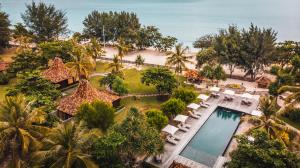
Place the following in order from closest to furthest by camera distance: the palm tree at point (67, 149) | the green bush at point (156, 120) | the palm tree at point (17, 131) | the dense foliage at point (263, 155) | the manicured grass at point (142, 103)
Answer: the dense foliage at point (263, 155), the palm tree at point (67, 149), the palm tree at point (17, 131), the green bush at point (156, 120), the manicured grass at point (142, 103)

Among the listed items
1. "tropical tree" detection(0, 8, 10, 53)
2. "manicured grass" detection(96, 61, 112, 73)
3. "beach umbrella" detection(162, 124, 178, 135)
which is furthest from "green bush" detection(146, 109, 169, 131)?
"tropical tree" detection(0, 8, 10, 53)

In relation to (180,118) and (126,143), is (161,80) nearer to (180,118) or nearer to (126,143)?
(180,118)

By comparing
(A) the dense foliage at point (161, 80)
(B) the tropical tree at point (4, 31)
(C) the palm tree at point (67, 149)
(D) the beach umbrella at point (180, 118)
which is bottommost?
(D) the beach umbrella at point (180, 118)

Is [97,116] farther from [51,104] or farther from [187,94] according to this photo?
[187,94]

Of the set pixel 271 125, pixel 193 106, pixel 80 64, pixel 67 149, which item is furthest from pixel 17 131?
pixel 271 125

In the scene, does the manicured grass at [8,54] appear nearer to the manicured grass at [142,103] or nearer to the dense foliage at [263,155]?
the manicured grass at [142,103]

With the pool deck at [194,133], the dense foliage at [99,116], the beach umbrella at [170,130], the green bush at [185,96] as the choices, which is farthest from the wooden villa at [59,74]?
the pool deck at [194,133]
